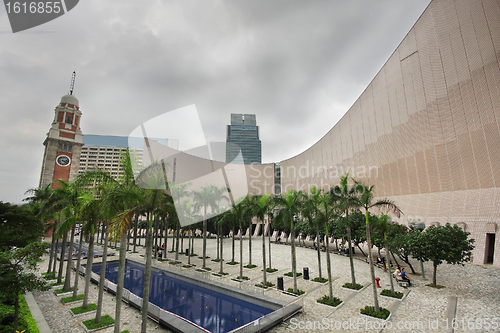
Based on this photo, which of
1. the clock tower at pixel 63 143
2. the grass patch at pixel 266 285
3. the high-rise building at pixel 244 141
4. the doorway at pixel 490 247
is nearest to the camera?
the grass patch at pixel 266 285

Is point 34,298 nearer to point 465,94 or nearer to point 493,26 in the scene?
point 465,94

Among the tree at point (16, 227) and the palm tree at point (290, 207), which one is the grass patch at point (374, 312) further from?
the tree at point (16, 227)

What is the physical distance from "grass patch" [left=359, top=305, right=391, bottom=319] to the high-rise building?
399 ft

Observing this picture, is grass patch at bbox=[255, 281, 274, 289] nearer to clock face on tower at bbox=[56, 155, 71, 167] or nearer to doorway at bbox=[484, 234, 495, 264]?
doorway at bbox=[484, 234, 495, 264]

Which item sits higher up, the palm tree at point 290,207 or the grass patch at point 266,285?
the palm tree at point 290,207

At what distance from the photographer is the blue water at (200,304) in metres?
10.3

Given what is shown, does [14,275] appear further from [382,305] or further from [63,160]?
[63,160]

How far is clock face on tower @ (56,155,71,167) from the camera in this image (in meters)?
41.1

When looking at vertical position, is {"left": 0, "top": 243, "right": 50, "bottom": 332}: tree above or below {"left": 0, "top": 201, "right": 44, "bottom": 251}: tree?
below

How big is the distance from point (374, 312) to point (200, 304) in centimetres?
784

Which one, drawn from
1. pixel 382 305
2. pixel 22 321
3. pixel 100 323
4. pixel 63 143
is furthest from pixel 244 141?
pixel 22 321

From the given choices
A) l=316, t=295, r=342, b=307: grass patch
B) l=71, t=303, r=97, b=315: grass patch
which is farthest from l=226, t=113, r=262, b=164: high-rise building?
l=71, t=303, r=97, b=315: grass patch

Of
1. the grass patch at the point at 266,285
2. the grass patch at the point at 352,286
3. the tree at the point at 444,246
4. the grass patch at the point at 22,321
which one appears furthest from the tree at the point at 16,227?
the tree at the point at 444,246

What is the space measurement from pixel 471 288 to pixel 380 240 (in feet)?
16.4
